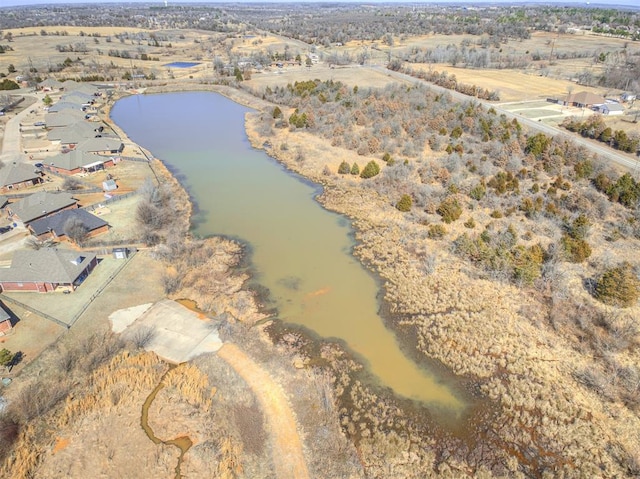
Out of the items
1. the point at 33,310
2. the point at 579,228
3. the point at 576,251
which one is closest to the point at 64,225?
the point at 33,310

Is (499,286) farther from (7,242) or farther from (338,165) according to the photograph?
(7,242)

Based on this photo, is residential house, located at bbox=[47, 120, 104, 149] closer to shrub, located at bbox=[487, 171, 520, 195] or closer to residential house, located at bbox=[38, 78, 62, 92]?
residential house, located at bbox=[38, 78, 62, 92]

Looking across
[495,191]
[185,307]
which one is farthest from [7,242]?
[495,191]

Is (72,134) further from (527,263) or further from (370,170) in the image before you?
(527,263)

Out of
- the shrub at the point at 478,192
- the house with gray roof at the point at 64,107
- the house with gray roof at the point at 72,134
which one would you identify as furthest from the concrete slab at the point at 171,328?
the house with gray roof at the point at 64,107

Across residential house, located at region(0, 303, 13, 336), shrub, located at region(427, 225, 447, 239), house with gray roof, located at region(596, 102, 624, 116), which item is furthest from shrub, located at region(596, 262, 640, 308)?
house with gray roof, located at region(596, 102, 624, 116)

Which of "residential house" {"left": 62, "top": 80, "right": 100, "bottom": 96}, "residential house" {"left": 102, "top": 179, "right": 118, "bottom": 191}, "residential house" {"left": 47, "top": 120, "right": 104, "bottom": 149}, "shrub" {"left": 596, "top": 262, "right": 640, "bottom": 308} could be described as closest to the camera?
"shrub" {"left": 596, "top": 262, "right": 640, "bottom": 308}
